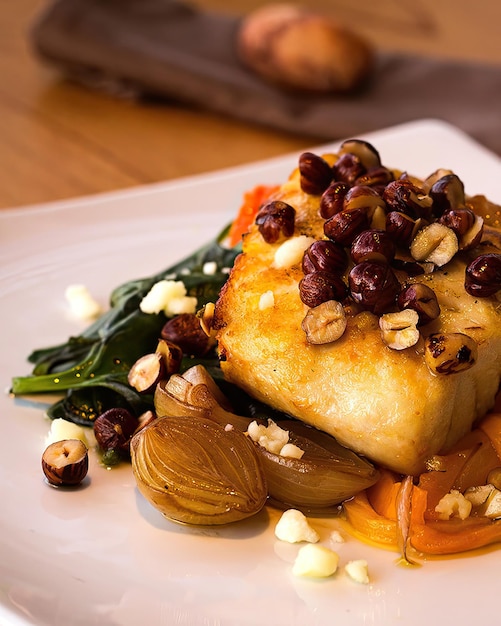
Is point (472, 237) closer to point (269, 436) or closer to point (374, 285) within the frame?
point (374, 285)

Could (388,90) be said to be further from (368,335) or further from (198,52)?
(368,335)

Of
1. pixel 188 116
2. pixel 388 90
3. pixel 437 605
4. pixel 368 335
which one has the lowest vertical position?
pixel 188 116

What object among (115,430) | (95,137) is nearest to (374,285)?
(115,430)

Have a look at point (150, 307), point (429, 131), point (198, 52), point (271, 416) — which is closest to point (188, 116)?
point (198, 52)

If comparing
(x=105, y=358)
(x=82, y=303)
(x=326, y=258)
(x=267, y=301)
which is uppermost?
(x=326, y=258)

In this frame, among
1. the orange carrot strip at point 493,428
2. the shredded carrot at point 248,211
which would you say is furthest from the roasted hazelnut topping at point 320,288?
the shredded carrot at point 248,211

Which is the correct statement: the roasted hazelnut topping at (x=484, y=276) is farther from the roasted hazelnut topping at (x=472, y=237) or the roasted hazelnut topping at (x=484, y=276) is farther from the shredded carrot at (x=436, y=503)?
the shredded carrot at (x=436, y=503)
